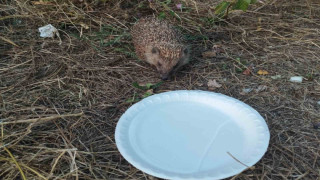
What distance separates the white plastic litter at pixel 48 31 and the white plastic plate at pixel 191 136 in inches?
104

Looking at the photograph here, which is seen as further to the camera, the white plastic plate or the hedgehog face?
the hedgehog face

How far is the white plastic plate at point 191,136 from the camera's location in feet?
8.96

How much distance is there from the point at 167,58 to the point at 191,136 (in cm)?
173

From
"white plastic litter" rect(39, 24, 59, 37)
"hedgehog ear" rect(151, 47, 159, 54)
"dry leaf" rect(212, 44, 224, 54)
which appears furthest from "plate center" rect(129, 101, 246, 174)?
"white plastic litter" rect(39, 24, 59, 37)

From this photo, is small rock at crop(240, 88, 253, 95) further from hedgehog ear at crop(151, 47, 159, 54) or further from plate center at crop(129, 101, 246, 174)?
hedgehog ear at crop(151, 47, 159, 54)

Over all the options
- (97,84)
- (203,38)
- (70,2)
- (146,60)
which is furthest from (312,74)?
(70,2)

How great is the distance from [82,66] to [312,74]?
10.1ft

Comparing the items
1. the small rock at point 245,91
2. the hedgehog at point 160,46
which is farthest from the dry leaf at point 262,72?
the hedgehog at point 160,46

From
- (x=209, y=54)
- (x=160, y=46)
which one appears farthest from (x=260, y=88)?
(x=160, y=46)

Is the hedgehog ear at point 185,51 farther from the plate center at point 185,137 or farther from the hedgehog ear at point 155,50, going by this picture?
the plate center at point 185,137

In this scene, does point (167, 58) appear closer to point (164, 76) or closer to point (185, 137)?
point (164, 76)

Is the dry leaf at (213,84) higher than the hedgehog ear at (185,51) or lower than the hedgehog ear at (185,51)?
lower

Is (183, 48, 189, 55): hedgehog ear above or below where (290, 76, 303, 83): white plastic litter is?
above

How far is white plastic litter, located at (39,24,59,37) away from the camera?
5300 mm
